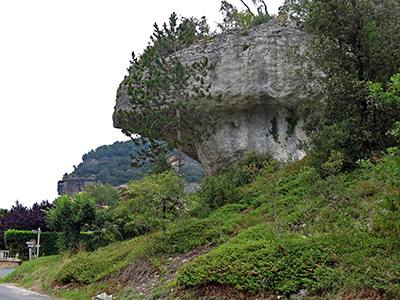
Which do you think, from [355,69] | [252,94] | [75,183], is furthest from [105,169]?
[355,69]

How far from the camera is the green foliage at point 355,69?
10117 mm

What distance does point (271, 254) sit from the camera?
582 centimetres

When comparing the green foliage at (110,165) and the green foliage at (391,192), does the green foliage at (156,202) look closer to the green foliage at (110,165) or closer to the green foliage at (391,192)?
the green foliage at (391,192)

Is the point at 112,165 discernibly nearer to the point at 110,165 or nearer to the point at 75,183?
the point at 110,165

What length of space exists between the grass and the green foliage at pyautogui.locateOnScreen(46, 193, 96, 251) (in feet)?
13.6

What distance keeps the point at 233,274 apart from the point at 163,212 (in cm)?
454

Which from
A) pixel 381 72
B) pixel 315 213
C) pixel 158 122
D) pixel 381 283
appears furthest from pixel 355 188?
pixel 158 122

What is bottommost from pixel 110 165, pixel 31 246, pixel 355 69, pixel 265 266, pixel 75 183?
pixel 75 183

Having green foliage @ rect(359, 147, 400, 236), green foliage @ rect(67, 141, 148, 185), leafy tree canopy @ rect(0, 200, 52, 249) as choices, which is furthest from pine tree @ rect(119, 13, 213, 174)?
green foliage @ rect(67, 141, 148, 185)

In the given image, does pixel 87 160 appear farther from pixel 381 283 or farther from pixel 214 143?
→ pixel 381 283

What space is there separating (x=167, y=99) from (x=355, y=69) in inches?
443

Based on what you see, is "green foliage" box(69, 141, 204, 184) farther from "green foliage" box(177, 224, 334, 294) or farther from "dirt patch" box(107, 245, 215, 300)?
"green foliage" box(177, 224, 334, 294)

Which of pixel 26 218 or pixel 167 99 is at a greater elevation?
pixel 167 99

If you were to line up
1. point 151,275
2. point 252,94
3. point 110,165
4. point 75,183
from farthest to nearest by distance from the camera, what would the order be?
point 110,165 → point 75,183 → point 252,94 → point 151,275
